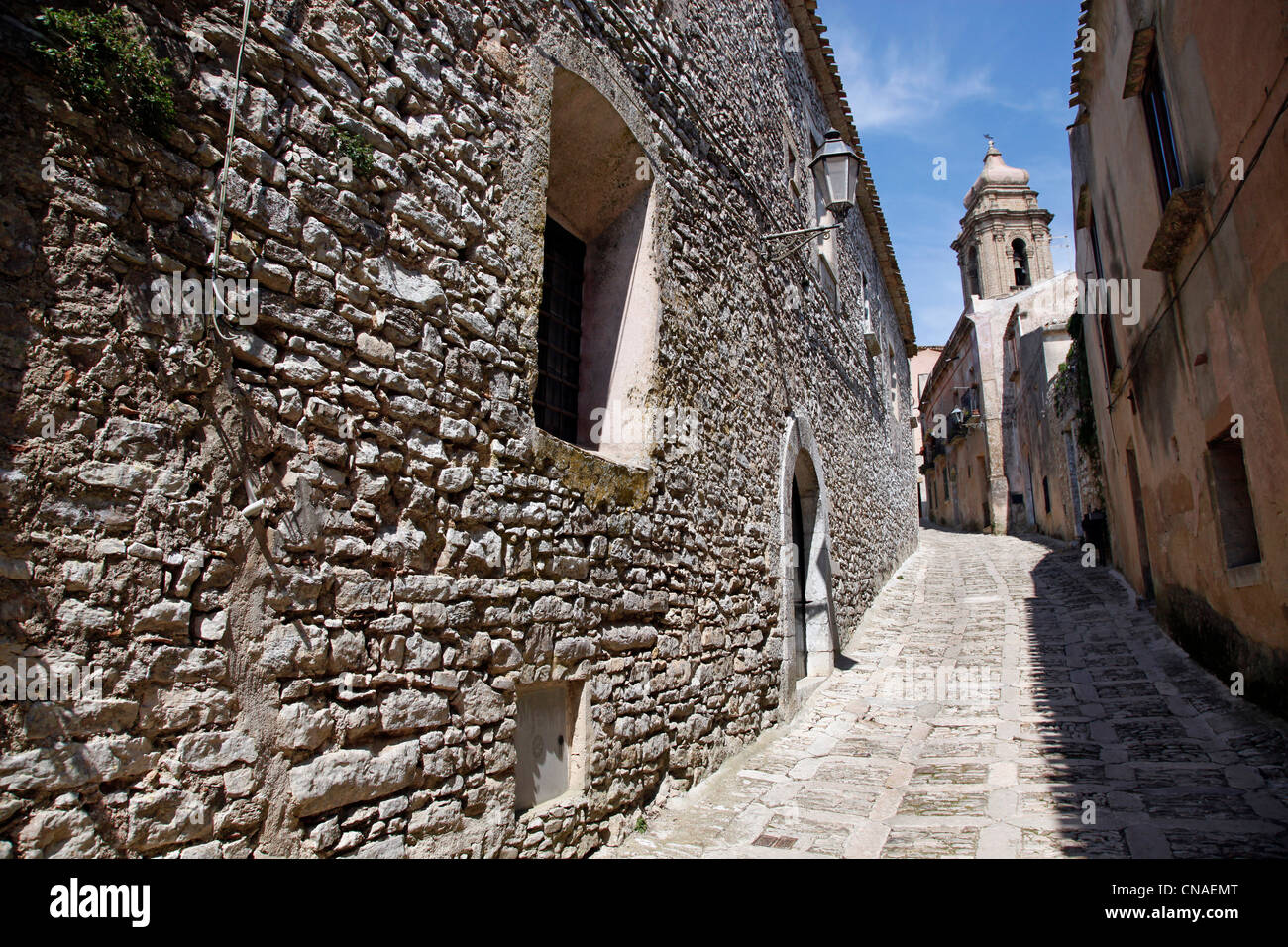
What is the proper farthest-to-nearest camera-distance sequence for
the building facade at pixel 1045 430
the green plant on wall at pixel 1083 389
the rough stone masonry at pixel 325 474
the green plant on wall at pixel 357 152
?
the building facade at pixel 1045 430, the green plant on wall at pixel 1083 389, the green plant on wall at pixel 357 152, the rough stone masonry at pixel 325 474

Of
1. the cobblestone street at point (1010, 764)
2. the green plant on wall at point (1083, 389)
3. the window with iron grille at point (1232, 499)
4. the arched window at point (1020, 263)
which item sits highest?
the arched window at point (1020, 263)

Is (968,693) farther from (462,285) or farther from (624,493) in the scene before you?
(462,285)

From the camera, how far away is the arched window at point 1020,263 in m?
26.7

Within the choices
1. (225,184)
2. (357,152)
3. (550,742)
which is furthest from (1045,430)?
(225,184)

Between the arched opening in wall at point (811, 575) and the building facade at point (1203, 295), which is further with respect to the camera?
the arched opening in wall at point (811, 575)

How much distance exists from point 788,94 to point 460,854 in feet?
28.2

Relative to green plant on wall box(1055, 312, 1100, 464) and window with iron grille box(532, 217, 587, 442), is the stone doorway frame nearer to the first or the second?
window with iron grille box(532, 217, 587, 442)

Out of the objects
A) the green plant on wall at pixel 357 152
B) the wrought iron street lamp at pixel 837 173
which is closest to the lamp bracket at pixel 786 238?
the wrought iron street lamp at pixel 837 173

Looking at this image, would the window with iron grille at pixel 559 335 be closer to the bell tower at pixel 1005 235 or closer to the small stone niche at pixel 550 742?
the small stone niche at pixel 550 742

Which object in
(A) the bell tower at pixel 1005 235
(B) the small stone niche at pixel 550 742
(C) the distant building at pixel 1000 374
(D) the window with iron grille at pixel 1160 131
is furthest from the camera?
(A) the bell tower at pixel 1005 235

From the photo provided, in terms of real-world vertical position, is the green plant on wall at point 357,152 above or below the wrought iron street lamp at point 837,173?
below

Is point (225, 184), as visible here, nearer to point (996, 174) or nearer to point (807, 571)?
point (807, 571)

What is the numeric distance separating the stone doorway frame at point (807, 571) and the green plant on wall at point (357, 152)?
16.0ft

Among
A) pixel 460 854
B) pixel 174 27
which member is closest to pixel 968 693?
pixel 460 854
